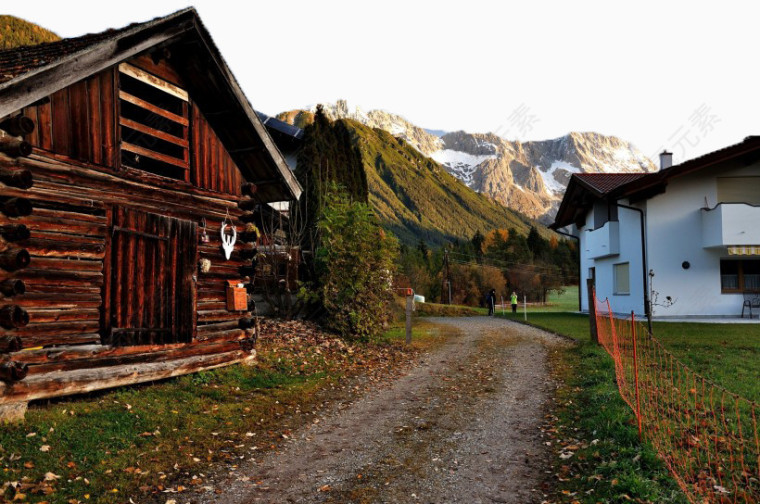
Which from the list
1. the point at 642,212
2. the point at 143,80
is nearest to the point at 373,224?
the point at 143,80

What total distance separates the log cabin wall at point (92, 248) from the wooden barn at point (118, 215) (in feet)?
0.07

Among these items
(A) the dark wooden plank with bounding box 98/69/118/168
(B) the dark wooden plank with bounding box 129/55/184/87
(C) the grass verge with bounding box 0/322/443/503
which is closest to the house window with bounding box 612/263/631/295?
(C) the grass verge with bounding box 0/322/443/503

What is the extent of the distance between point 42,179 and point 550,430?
8.62 m

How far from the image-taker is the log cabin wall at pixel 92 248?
7730mm

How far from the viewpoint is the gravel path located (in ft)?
18.4

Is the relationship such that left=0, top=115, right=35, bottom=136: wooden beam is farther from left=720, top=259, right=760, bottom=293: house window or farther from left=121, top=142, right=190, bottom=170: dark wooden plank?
left=720, top=259, right=760, bottom=293: house window

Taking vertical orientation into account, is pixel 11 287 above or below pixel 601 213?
below

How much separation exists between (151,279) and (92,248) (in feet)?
4.43

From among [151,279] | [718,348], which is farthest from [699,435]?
[151,279]

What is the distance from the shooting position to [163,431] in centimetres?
747

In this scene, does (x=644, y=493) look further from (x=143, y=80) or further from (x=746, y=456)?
(x=143, y=80)

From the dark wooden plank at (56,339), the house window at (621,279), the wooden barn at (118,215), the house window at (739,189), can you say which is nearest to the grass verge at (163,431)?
the wooden barn at (118,215)

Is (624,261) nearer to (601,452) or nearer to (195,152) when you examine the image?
(601,452)

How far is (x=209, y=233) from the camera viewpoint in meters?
11.3
